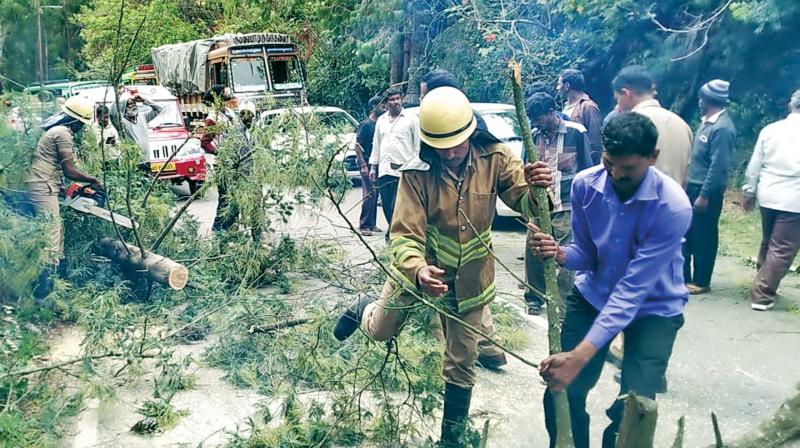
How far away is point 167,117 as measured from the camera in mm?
14383

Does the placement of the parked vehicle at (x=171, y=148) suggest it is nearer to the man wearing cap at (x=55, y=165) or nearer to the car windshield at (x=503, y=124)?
the car windshield at (x=503, y=124)

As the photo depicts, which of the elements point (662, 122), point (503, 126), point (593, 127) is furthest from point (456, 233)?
point (503, 126)

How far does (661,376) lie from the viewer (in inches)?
129

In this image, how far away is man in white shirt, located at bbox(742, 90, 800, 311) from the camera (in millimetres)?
6352

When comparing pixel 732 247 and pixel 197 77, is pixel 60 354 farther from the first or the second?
pixel 197 77

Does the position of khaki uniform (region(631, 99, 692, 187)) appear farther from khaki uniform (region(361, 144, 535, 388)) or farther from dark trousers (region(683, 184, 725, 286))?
khaki uniform (region(361, 144, 535, 388))

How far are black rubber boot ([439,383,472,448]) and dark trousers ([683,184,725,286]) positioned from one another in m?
3.58

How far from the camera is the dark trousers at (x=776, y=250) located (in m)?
6.39

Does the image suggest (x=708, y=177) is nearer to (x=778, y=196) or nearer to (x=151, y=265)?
(x=778, y=196)

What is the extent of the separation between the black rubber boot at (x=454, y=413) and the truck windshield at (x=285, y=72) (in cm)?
1596

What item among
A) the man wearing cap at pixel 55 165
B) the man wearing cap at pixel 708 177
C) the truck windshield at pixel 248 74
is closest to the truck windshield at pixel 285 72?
the truck windshield at pixel 248 74

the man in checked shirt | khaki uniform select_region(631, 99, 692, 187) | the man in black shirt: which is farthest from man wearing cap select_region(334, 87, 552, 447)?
the man in black shirt

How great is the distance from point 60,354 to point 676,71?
9.41 metres

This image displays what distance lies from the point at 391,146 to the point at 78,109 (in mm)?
2830
